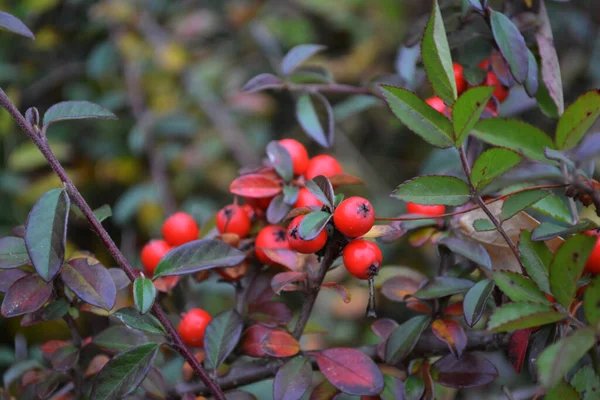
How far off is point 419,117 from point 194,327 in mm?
486

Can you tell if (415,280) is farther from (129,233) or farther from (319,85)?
(129,233)

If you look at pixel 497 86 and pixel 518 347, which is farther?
pixel 497 86

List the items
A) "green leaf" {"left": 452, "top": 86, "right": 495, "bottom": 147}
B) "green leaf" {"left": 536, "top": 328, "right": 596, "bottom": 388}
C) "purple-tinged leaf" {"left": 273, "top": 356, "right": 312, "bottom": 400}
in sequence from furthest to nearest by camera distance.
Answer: "purple-tinged leaf" {"left": 273, "top": 356, "right": 312, "bottom": 400} → "green leaf" {"left": 452, "top": 86, "right": 495, "bottom": 147} → "green leaf" {"left": 536, "top": 328, "right": 596, "bottom": 388}

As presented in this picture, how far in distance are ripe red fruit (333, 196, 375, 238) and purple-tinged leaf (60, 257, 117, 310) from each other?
1.03ft

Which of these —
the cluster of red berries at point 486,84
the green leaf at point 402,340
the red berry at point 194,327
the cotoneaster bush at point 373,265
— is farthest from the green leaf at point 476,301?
the red berry at point 194,327

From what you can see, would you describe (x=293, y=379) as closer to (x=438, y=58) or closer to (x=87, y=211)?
(x=87, y=211)

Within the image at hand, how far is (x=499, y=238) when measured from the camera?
85cm

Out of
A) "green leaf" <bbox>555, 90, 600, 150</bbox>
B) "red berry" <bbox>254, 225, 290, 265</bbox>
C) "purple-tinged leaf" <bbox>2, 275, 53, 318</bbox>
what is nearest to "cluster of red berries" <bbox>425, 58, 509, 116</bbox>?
"green leaf" <bbox>555, 90, 600, 150</bbox>

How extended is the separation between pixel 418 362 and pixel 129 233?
141 centimetres

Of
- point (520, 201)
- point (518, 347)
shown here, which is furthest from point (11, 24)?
point (518, 347)

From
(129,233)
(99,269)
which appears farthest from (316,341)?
(99,269)

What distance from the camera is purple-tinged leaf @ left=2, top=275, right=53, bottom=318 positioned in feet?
2.37

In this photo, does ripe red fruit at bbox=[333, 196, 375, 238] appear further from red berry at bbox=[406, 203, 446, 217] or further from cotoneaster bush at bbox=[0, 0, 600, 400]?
red berry at bbox=[406, 203, 446, 217]

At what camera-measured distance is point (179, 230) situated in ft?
3.03
